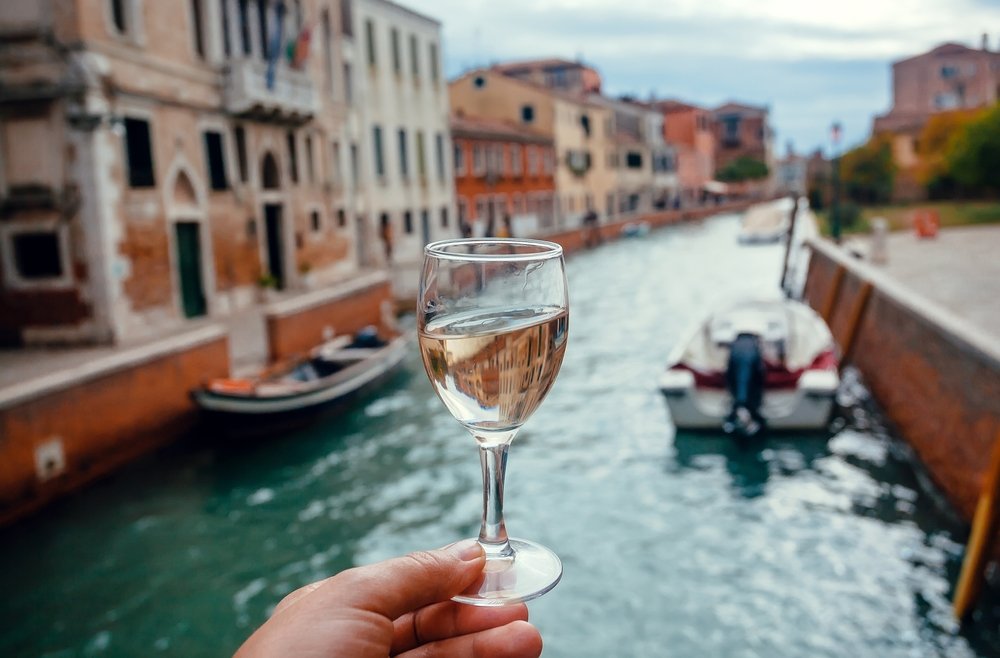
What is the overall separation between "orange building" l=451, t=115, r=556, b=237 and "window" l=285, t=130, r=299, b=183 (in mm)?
9078

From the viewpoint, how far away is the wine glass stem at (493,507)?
3.03 ft

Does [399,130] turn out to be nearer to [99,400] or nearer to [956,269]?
[956,269]

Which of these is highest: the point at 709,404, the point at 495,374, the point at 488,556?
the point at 495,374

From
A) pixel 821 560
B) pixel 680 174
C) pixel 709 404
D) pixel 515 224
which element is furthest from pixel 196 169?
pixel 680 174

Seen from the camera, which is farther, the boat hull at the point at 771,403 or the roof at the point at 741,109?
the roof at the point at 741,109

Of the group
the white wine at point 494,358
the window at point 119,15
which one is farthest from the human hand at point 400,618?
the window at point 119,15

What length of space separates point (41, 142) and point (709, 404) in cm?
832

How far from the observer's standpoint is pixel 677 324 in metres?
16.7

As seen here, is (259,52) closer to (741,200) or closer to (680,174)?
(680,174)

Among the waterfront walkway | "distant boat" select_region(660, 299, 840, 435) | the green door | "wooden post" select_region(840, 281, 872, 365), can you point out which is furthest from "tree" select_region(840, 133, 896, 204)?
the green door

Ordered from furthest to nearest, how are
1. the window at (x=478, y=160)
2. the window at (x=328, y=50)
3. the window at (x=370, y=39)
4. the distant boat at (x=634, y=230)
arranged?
the distant boat at (x=634, y=230) → the window at (x=478, y=160) → the window at (x=370, y=39) → the window at (x=328, y=50)

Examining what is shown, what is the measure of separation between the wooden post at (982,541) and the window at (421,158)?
1998cm

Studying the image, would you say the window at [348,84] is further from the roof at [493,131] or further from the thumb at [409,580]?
the thumb at [409,580]

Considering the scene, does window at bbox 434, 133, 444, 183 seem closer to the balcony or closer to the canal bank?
the balcony
